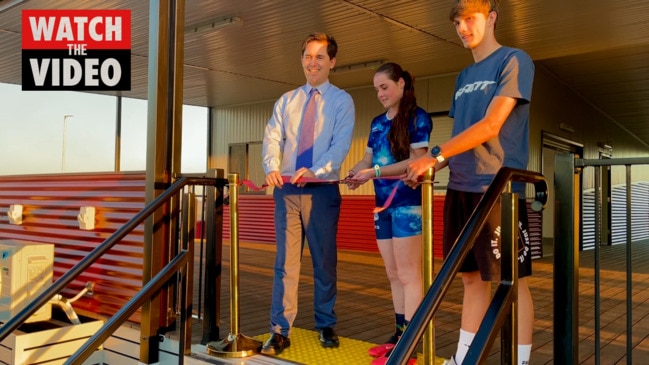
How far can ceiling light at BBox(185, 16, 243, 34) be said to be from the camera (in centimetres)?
696

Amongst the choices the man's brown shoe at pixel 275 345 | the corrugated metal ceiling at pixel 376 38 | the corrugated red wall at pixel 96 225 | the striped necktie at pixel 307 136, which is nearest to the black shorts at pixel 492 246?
the striped necktie at pixel 307 136

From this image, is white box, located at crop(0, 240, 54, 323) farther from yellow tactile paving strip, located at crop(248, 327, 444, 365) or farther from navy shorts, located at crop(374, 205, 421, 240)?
navy shorts, located at crop(374, 205, 421, 240)

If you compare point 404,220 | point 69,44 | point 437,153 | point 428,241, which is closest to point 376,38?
point 69,44

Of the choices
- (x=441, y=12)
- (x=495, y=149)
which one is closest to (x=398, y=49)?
(x=441, y=12)

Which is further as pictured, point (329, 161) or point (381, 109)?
point (381, 109)

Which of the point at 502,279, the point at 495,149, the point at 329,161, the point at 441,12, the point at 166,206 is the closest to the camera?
the point at 502,279

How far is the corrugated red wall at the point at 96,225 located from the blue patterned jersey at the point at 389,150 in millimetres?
1884

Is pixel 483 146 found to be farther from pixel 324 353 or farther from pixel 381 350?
pixel 324 353

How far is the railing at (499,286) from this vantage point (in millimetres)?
1448

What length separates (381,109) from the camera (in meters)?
10.5

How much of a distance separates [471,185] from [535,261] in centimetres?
746

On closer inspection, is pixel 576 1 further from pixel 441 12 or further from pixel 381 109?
pixel 381 109

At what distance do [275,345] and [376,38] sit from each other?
18.6 ft

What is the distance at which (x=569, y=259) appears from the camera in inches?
83.5
